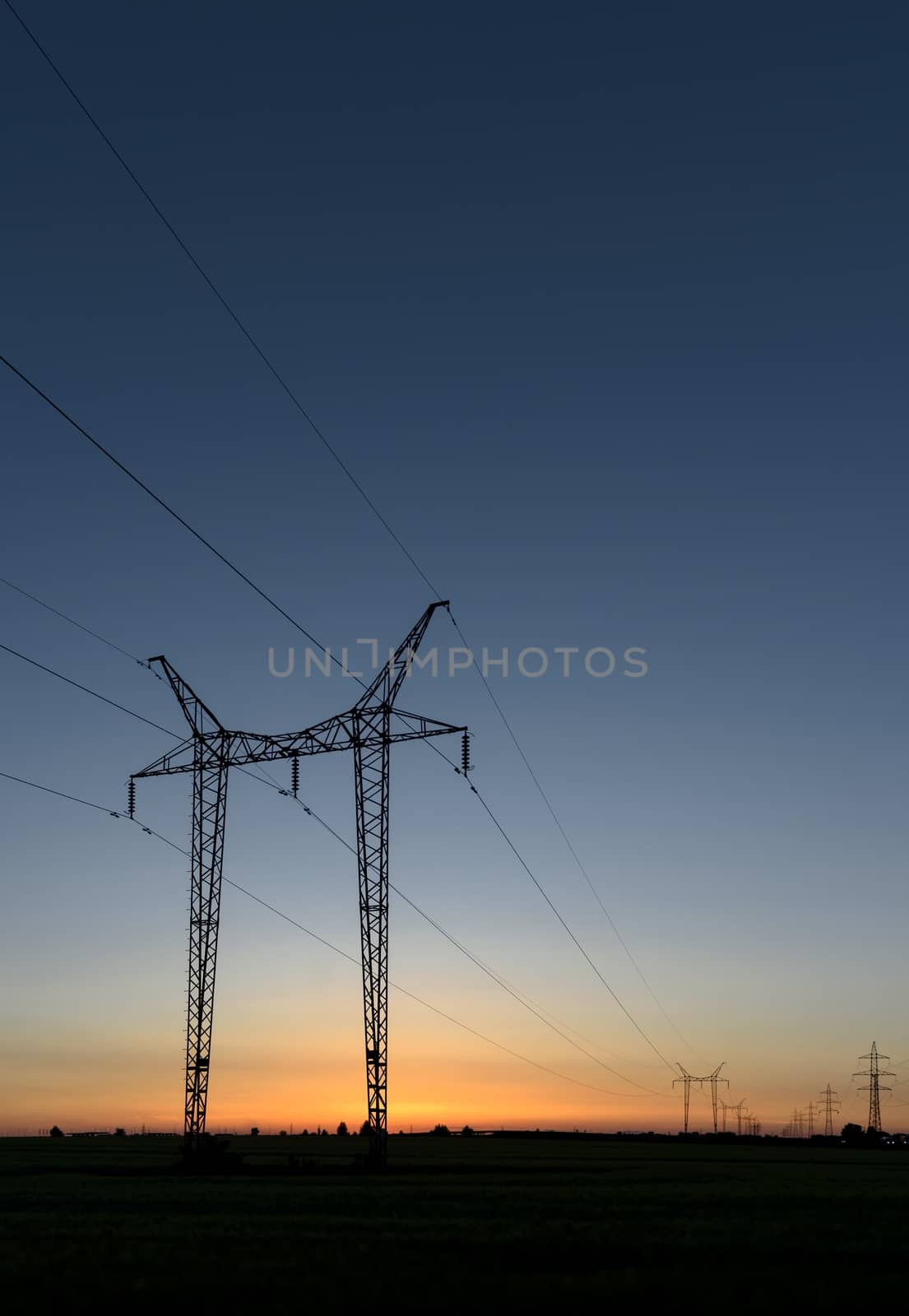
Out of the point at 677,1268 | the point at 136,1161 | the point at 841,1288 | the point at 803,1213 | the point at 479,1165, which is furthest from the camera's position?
the point at 136,1161

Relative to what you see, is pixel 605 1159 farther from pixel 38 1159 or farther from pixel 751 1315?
pixel 751 1315

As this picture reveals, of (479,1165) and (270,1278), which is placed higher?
(270,1278)

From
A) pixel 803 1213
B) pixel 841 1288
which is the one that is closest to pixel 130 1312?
pixel 841 1288

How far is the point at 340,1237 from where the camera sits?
37.9m

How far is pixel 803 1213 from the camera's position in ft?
163

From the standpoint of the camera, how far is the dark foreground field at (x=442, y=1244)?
27.2 meters

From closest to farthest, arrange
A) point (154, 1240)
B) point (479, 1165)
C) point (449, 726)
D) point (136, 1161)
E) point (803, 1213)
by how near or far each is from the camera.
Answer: point (154, 1240), point (803, 1213), point (449, 726), point (479, 1165), point (136, 1161)

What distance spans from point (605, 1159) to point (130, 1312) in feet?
339

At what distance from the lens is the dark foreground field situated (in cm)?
2720

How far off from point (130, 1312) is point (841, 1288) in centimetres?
1563

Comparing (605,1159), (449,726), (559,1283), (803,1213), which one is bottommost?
(605,1159)

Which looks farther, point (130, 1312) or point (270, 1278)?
point (270, 1278)

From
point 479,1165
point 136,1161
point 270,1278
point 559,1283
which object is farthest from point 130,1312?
point 136,1161

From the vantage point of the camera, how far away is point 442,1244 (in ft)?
119
